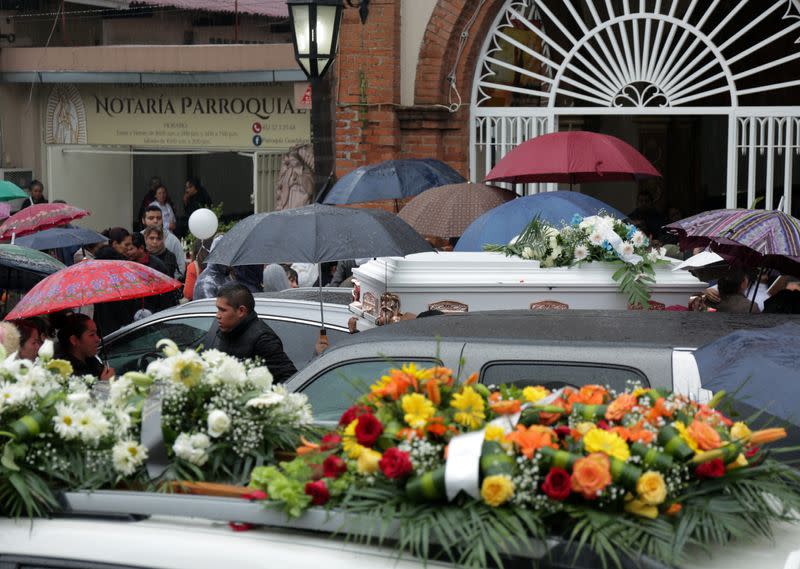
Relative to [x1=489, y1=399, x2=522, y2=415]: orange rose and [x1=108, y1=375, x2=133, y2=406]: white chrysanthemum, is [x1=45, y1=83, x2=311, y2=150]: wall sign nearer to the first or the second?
[x1=108, y1=375, x2=133, y2=406]: white chrysanthemum

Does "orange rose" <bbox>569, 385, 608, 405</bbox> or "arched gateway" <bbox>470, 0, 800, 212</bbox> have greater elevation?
"arched gateway" <bbox>470, 0, 800, 212</bbox>

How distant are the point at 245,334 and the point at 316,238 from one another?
69 centimetres

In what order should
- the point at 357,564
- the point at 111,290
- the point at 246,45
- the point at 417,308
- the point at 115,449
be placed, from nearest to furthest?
the point at 357,564 → the point at 115,449 → the point at 417,308 → the point at 111,290 → the point at 246,45

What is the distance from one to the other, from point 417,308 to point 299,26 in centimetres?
470

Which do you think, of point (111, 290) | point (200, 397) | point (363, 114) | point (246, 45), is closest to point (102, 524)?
point (200, 397)

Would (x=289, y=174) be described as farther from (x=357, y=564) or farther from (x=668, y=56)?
(x=357, y=564)

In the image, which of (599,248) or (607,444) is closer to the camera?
(607,444)

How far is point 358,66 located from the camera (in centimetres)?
1357

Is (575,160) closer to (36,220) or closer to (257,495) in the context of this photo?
(36,220)

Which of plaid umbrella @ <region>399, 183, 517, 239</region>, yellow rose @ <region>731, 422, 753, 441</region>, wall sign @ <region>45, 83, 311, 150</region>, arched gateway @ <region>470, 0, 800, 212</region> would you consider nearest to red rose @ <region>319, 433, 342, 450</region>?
yellow rose @ <region>731, 422, 753, 441</region>

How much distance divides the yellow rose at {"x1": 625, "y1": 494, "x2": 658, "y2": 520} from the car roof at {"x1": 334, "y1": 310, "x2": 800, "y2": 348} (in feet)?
5.60

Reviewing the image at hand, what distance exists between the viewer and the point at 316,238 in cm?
724

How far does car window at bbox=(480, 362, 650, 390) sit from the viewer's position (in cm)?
453

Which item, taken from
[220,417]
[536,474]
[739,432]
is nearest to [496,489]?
[536,474]
